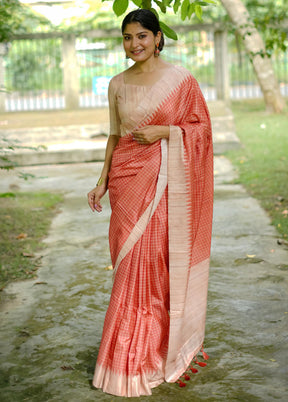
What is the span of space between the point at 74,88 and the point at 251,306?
12130 millimetres

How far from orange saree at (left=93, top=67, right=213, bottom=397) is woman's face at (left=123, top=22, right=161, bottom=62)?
0.15m

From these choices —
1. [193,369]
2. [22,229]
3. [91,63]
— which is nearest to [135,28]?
[193,369]

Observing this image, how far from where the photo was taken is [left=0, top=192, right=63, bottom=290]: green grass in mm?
5461

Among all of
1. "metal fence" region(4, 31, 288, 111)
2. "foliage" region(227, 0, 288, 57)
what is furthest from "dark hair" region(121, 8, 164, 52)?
"metal fence" region(4, 31, 288, 111)

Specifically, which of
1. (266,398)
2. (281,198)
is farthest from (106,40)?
(266,398)

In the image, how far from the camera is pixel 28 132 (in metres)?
12.5

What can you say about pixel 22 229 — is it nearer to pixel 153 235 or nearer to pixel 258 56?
pixel 153 235

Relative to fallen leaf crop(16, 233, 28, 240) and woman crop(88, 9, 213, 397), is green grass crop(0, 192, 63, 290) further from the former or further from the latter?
woman crop(88, 9, 213, 397)

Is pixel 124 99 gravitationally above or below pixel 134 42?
below

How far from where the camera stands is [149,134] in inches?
122

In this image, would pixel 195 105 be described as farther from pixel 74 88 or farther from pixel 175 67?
pixel 74 88

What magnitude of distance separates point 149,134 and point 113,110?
1.13ft

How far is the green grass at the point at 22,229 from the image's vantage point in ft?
17.9

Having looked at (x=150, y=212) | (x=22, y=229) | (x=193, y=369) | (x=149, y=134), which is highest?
(x=149, y=134)
